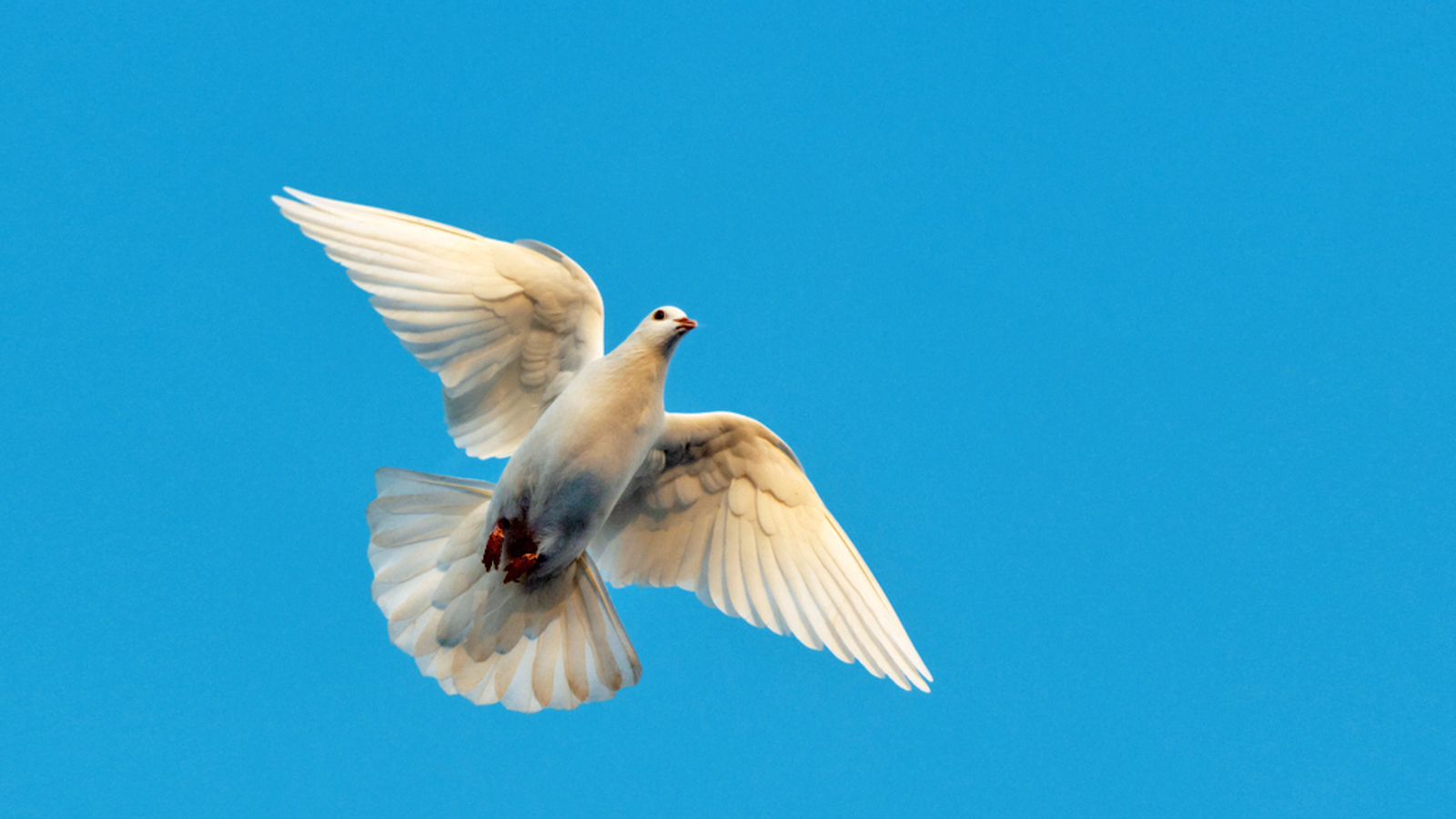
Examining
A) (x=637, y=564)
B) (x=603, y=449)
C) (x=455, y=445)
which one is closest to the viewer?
(x=603, y=449)

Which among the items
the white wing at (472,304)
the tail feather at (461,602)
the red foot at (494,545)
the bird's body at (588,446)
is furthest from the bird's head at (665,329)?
the tail feather at (461,602)

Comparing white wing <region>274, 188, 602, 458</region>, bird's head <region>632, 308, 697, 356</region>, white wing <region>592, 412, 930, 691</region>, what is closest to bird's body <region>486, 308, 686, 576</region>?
bird's head <region>632, 308, 697, 356</region>

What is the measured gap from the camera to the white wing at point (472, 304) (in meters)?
8.86

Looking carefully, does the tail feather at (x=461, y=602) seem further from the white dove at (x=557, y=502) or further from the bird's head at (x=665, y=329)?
the bird's head at (x=665, y=329)

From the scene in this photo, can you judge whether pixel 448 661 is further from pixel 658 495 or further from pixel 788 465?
pixel 788 465

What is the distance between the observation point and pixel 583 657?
9938 mm

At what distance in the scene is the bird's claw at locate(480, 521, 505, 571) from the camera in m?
9.19

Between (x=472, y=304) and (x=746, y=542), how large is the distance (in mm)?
2737

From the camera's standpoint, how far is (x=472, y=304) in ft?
29.5

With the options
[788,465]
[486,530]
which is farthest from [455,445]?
[788,465]

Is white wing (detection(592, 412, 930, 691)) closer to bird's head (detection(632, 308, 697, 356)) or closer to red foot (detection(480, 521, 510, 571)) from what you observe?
bird's head (detection(632, 308, 697, 356))

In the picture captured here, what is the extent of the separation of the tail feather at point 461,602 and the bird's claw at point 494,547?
306 millimetres

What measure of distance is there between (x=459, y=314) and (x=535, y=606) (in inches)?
90.6

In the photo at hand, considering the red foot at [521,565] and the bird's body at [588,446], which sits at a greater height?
the bird's body at [588,446]
